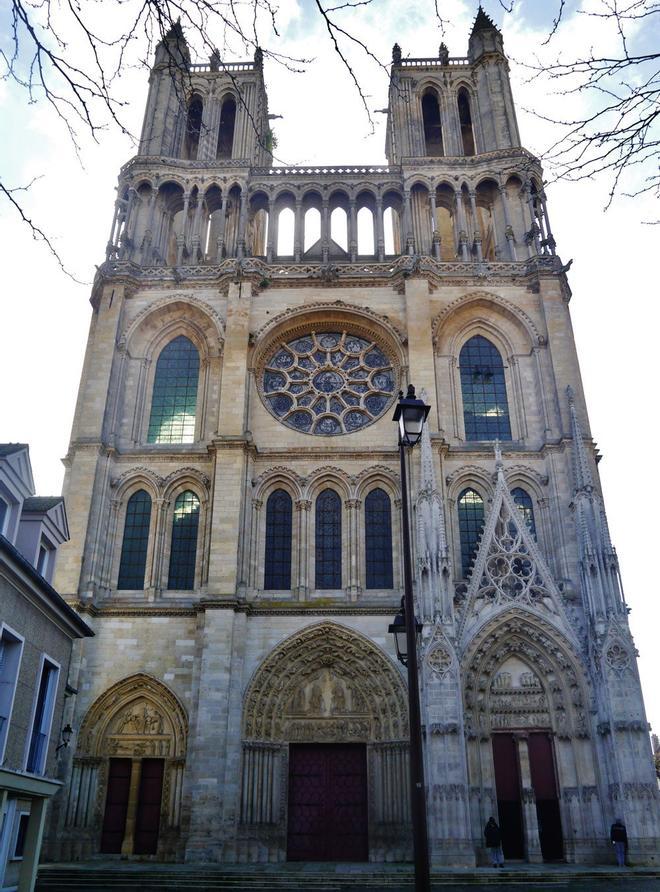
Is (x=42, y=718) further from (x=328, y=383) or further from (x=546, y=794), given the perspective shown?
(x=328, y=383)

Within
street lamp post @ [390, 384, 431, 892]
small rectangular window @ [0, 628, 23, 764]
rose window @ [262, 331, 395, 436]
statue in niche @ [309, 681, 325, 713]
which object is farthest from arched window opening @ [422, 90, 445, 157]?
small rectangular window @ [0, 628, 23, 764]

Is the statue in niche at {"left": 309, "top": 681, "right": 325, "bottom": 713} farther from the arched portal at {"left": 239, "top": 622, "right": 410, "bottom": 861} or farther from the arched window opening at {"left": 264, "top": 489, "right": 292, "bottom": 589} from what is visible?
the arched window opening at {"left": 264, "top": 489, "right": 292, "bottom": 589}

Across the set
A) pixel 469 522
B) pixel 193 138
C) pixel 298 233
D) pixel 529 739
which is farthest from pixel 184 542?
pixel 193 138

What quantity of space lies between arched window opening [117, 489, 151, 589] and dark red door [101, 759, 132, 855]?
197 inches

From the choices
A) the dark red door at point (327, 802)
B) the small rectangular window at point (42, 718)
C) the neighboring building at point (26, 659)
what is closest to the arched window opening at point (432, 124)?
the neighboring building at point (26, 659)

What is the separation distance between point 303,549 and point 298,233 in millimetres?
12507

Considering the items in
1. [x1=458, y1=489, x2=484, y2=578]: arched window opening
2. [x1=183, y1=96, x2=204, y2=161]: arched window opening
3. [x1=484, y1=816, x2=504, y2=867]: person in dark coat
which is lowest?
[x1=484, y1=816, x2=504, y2=867]: person in dark coat

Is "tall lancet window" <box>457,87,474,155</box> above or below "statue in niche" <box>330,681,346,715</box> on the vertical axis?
above

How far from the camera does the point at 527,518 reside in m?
23.3

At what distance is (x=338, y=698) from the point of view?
21125mm

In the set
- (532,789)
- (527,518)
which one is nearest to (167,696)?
(532,789)

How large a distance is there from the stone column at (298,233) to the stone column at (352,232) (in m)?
1.83

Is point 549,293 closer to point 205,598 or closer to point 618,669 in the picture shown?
point 618,669

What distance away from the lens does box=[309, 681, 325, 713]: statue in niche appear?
2102cm
